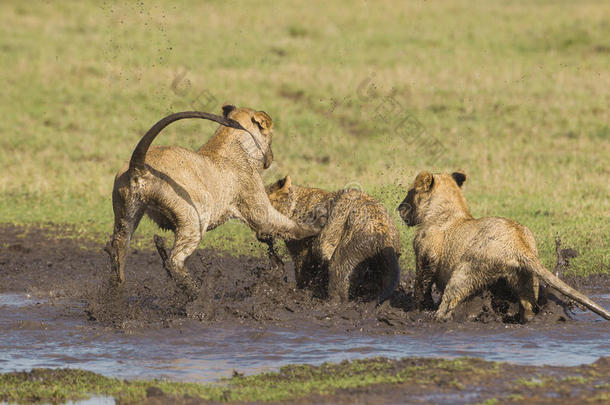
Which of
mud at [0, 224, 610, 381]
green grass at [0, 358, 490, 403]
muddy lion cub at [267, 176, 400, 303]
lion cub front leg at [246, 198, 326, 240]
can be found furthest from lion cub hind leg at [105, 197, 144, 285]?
green grass at [0, 358, 490, 403]

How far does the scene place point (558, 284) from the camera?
22.2ft

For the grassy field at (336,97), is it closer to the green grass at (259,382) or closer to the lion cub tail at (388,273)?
the lion cub tail at (388,273)

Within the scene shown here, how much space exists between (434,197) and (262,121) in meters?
1.73

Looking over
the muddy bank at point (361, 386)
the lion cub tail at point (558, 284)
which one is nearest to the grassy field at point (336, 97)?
the lion cub tail at point (558, 284)

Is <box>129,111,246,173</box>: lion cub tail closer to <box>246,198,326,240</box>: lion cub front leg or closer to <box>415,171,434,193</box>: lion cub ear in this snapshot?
<box>246,198,326,240</box>: lion cub front leg

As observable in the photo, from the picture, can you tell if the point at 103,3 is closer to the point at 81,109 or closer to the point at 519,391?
the point at 81,109

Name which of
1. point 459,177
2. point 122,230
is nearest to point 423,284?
point 459,177

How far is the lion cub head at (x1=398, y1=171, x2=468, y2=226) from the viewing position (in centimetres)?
775

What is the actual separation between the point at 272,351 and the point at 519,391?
197cm

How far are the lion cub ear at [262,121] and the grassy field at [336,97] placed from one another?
268 centimetres

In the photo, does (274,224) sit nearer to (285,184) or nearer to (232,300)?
(285,184)

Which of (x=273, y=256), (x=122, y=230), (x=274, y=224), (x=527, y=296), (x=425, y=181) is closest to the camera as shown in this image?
(x=527, y=296)

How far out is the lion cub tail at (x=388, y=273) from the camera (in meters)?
7.78

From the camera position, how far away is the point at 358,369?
5797 mm
